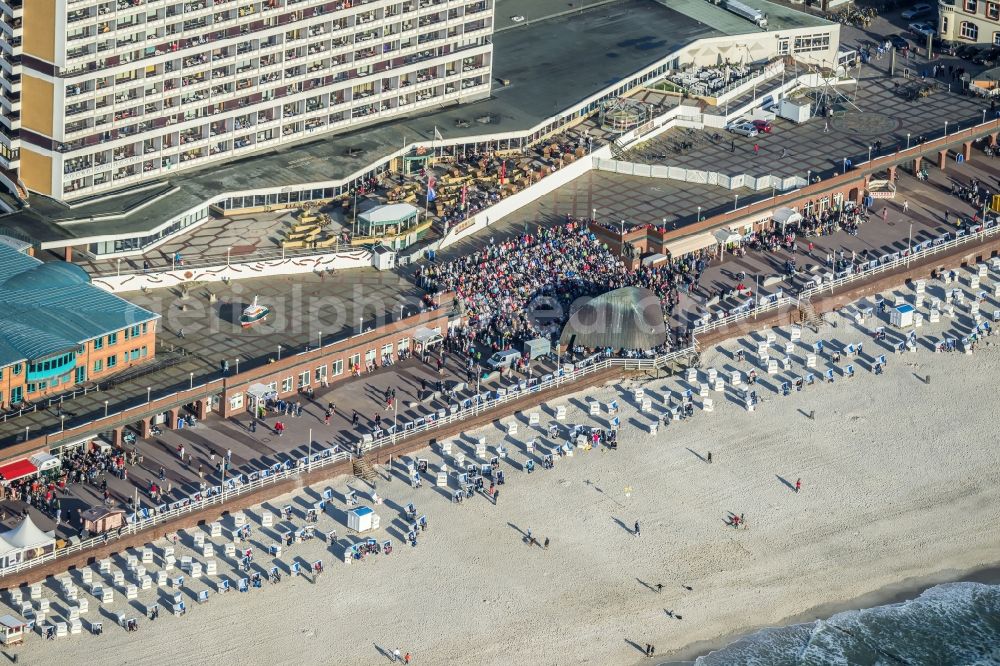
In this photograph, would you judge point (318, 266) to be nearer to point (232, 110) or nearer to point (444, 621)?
A: point (232, 110)

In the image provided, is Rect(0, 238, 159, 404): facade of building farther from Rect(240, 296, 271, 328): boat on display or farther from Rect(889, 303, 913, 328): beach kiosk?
Rect(889, 303, 913, 328): beach kiosk

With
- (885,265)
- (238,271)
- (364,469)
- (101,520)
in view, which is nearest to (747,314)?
(885,265)

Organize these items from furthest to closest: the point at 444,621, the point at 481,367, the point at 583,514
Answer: the point at 481,367
the point at 583,514
the point at 444,621

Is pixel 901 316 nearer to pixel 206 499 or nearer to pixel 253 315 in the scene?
pixel 253 315

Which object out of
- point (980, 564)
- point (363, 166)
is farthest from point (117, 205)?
point (980, 564)

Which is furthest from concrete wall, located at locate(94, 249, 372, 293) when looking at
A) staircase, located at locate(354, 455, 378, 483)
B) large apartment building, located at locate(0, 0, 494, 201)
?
staircase, located at locate(354, 455, 378, 483)

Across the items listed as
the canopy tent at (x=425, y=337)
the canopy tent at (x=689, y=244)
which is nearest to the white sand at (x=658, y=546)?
the canopy tent at (x=425, y=337)

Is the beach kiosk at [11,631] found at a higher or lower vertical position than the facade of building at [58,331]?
lower

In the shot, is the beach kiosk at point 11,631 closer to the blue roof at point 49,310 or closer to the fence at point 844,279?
the blue roof at point 49,310
